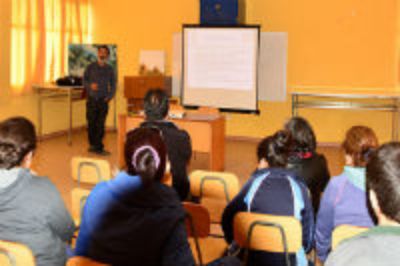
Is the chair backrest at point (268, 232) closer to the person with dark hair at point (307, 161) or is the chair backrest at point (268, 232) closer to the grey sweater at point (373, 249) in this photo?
the person with dark hair at point (307, 161)

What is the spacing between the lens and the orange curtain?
8117mm

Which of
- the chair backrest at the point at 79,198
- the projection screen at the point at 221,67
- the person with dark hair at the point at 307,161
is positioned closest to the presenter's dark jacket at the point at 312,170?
the person with dark hair at the point at 307,161

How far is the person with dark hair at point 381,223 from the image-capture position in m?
1.19

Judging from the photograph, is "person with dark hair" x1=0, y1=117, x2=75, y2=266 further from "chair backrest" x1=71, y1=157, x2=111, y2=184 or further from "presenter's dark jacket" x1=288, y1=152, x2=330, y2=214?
"presenter's dark jacket" x1=288, y1=152, x2=330, y2=214

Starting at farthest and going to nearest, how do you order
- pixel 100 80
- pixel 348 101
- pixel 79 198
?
pixel 348 101, pixel 100 80, pixel 79 198

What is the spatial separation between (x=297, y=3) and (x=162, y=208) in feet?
24.1

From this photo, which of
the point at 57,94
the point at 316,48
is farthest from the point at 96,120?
the point at 316,48

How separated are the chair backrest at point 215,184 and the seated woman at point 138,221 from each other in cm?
128

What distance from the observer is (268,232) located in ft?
8.41

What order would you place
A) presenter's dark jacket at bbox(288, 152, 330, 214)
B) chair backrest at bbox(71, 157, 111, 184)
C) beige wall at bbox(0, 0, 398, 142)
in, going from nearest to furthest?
presenter's dark jacket at bbox(288, 152, 330, 214)
chair backrest at bbox(71, 157, 111, 184)
beige wall at bbox(0, 0, 398, 142)

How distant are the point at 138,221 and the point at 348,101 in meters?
7.09

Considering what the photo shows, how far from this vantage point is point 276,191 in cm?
273

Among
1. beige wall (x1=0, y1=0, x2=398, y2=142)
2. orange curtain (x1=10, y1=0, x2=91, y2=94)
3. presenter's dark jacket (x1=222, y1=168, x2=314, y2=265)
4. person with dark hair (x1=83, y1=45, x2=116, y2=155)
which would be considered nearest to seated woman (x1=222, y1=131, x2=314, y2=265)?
presenter's dark jacket (x1=222, y1=168, x2=314, y2=265)

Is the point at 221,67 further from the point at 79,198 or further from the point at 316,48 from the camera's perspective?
the point at 79,198
